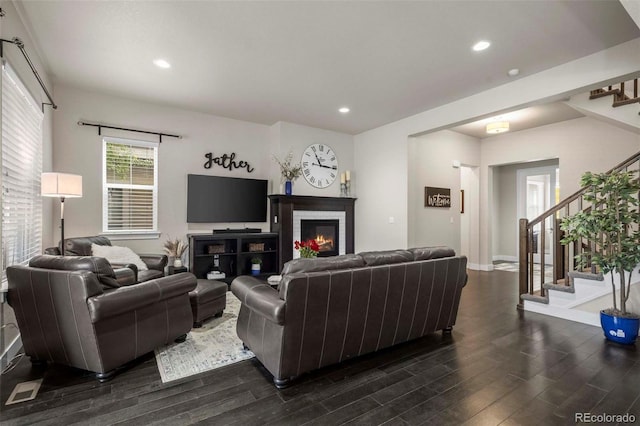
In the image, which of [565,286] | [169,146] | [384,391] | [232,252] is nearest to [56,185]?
[169,146]

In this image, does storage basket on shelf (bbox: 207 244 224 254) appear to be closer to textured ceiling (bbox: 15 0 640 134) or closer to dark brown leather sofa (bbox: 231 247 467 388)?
textured ceiling (bbox: 15 0 640 134)

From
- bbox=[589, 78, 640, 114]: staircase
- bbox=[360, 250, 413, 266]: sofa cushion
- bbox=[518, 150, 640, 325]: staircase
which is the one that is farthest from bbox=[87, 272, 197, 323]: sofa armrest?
bbox=[589, 78, 640, 114]: staircase

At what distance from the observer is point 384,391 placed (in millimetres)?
2107

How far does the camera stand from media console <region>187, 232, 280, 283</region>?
496 centimetres

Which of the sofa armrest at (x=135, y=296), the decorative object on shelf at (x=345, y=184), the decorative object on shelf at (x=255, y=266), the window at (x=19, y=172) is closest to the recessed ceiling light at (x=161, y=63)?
the window at (x=19, y=172)

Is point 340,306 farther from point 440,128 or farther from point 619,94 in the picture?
point 619,94

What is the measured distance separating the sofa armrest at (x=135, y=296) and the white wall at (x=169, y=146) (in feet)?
8.47

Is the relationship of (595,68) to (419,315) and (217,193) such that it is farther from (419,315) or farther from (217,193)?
(217,193)

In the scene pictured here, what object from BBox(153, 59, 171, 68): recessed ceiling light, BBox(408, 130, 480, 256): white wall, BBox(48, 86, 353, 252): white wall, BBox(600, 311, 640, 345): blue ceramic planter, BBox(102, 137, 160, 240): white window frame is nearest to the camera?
BBox(600, 311, 640, 345): blue ceramic planter

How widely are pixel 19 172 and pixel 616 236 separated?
5.87 m

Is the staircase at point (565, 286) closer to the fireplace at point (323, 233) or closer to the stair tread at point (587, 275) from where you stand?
the stair tread at point (587, 275)

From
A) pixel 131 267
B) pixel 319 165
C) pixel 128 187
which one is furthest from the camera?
pixel 319 165

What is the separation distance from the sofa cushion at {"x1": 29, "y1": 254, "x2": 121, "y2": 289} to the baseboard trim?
774mm

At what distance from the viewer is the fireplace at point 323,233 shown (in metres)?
5.89
